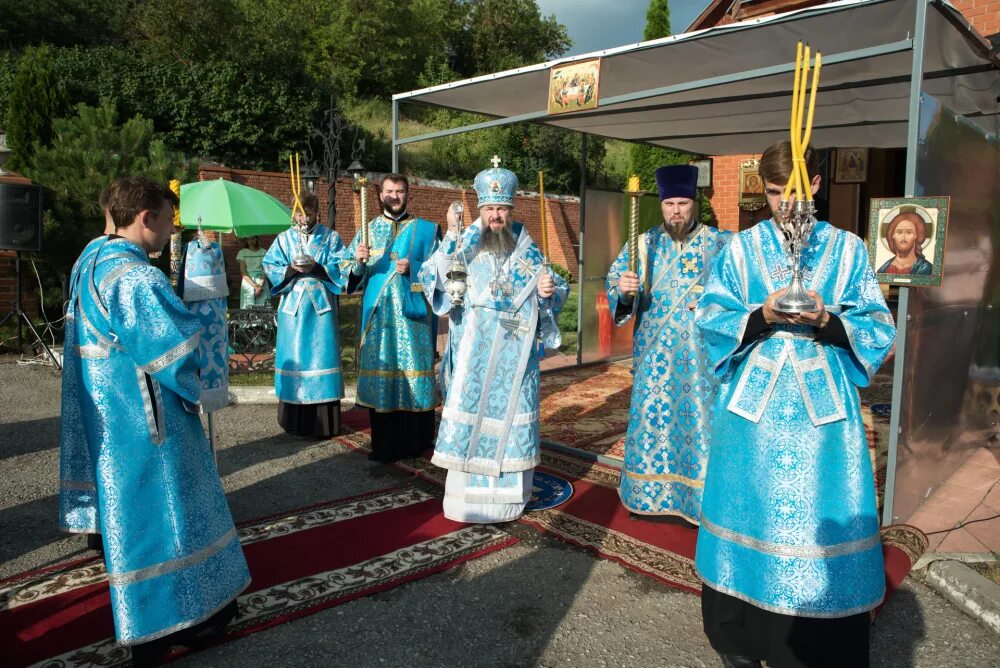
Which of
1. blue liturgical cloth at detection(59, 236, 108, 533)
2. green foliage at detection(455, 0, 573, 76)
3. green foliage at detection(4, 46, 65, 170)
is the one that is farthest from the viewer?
green foliage at detection(455, 0, 573, 76)

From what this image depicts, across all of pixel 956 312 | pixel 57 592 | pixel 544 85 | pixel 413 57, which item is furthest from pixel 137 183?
pixel 413 57

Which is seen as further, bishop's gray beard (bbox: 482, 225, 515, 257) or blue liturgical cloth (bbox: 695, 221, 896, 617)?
bishop's gray beard (bbox: 482, 225, 515, 257)

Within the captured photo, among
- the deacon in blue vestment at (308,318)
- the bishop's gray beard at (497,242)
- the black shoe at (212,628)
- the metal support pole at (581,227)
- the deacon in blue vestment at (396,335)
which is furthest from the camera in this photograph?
the metal support pole at (581,227)

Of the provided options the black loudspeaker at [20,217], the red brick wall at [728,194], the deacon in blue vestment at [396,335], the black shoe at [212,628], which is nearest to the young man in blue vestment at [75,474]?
the black shoe at [212,628]

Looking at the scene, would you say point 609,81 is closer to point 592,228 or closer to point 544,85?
point 544,85

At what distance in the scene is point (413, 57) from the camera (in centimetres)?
3688

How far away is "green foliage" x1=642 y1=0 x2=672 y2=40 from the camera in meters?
20.7

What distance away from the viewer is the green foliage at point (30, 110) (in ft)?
46.3

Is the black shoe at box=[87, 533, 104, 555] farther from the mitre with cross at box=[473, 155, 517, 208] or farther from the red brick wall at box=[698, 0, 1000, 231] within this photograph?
the red brick wall at box=[698, 0, 1000, 231]

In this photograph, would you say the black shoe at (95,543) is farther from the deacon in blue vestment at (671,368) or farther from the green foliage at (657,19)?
the green foliage at (657,19)

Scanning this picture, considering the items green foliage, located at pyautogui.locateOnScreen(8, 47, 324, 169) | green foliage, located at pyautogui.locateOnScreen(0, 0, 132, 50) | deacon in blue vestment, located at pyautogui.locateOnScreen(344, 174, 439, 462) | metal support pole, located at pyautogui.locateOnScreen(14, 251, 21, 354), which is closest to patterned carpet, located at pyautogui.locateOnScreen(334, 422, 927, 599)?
deacon in blue vestment, located at pyautogui.locateOnScreen(344, 174, 439, 462)

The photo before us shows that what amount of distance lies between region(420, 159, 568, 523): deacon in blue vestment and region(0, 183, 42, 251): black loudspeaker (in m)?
7.27

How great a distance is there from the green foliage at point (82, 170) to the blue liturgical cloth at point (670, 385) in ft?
29.2

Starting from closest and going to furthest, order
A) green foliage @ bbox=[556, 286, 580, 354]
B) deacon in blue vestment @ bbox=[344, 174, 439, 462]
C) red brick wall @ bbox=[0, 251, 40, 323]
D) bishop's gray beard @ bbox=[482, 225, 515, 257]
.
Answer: bishop's gray beard @ bbox=[482, 225, 515, 257] → deacon in blue vestment @ bbox=[344, 174, 439, 462] → red brick wall @ bbox=[0, 251, 40, 323] → green foliage @ bbox=[556, 286, 580, 354]
